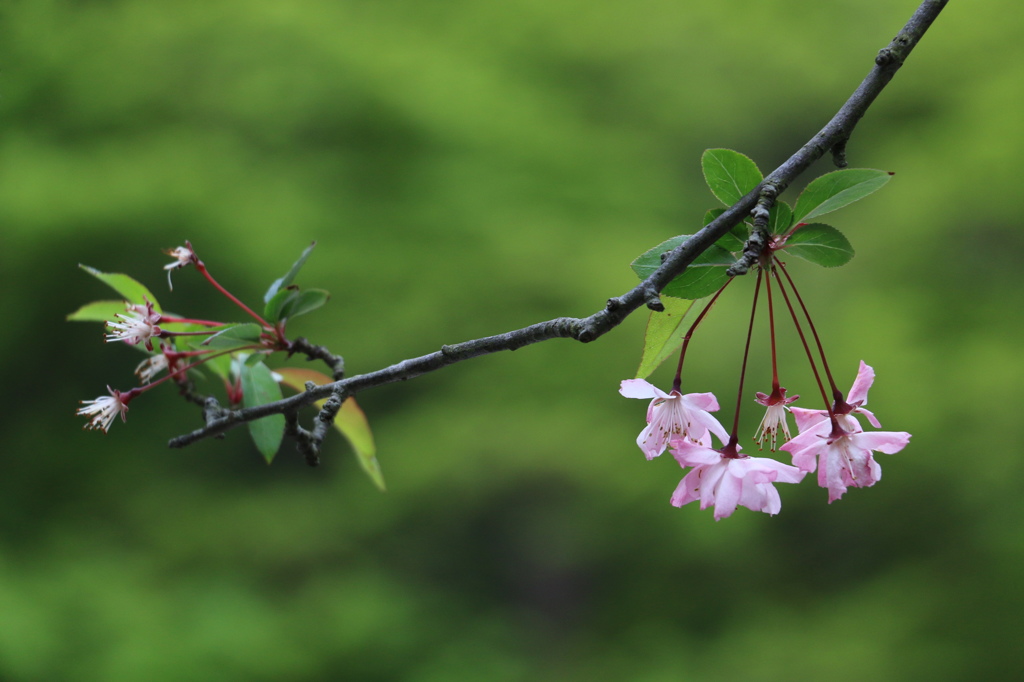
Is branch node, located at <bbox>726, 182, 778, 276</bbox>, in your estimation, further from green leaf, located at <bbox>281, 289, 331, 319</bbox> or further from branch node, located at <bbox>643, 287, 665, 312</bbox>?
green leaf, located at <bbox>281, 289, 331, 319</bbox>

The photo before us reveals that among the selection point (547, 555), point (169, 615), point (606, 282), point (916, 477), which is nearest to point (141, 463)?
point (169, 615)

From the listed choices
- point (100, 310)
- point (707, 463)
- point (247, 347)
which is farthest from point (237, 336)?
point (707, 463)

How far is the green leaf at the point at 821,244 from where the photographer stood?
0.37 meters

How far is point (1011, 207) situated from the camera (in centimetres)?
194

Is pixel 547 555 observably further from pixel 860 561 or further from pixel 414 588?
pixel 860 561

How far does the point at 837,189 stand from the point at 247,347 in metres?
0.37

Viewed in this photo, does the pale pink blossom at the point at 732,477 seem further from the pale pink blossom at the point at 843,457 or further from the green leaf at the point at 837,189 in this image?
the green leaf at the point at 837,189

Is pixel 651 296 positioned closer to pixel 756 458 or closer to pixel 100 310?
pixel 756 458

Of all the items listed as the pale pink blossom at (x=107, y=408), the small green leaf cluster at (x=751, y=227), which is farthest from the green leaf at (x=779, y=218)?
the pale pink blossom at (x=107, y=408)

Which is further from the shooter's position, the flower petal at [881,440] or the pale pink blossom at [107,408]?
the pale pink blossom at [107,408]

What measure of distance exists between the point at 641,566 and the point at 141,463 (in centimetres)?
120

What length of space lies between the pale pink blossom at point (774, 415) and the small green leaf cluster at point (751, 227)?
3.3 inches

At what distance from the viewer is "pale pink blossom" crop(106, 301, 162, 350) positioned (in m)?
0.49

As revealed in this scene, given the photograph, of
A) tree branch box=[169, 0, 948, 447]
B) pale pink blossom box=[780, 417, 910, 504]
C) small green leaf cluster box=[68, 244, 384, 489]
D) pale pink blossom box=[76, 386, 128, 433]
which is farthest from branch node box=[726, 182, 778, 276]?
pale pink blossom box=[76, 386, 128, 433]
